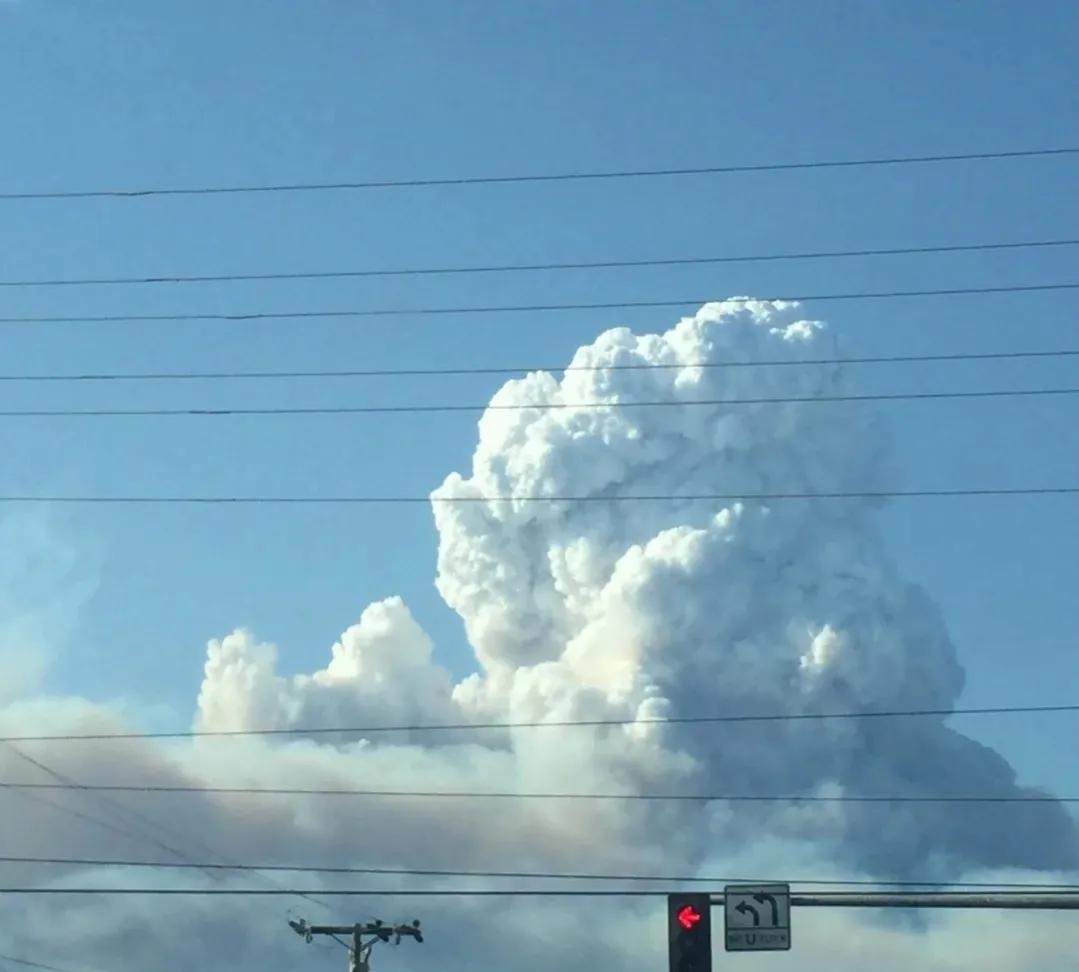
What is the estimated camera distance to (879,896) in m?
26.8

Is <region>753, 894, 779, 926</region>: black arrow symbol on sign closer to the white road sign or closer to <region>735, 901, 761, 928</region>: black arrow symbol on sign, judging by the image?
the white road sign

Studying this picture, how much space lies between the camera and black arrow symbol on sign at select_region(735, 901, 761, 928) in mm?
27516

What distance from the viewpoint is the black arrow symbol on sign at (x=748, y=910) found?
27516mm

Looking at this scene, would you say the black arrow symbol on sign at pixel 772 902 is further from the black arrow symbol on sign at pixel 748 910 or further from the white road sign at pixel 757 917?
the black arrow symbol on sign at pixel 748 910

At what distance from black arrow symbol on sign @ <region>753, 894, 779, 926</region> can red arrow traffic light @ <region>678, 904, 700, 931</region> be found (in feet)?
2.98

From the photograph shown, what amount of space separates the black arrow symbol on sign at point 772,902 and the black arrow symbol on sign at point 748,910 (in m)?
0.14

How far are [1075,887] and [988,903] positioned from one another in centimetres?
162

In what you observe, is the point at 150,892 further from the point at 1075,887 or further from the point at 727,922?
the point at 1075,887

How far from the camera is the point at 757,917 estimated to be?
27.5 m

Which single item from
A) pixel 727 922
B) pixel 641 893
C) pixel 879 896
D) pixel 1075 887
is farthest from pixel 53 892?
pixel 1075 887

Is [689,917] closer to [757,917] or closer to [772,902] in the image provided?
[757,917]

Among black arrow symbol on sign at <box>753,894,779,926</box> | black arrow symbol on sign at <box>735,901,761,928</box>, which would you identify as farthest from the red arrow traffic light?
black arrow symbol on sign at <box>753,894,779,926</box>

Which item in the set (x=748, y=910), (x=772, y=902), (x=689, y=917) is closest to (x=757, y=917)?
(x=748, y=910)

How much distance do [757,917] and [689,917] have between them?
1.01 m
